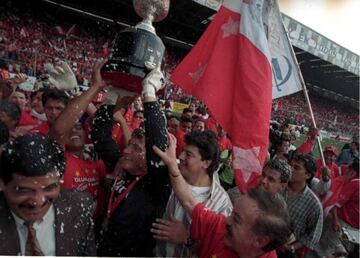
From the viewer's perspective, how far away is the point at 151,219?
1544 mm

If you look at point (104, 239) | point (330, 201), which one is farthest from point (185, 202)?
point (330, 201)

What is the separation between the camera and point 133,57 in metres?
1.51

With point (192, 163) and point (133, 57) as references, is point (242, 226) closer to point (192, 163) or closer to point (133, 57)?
point (192, 163)

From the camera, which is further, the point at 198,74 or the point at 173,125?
the point at 173,125

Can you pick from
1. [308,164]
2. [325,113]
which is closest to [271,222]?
[308,164]

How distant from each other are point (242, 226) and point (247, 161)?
1.97ft

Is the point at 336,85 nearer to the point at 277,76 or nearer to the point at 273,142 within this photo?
the point at 273,142

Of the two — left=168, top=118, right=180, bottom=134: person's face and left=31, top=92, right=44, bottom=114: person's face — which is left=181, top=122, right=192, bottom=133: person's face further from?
left=31, top=92, right=44, bottom=114: person's face

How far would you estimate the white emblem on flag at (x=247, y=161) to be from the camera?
1846 mm

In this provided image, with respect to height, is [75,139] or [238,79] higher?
[238,79]

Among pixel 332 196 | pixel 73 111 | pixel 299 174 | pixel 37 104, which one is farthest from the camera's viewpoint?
pixel 332 196

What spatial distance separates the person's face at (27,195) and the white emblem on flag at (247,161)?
1.09m

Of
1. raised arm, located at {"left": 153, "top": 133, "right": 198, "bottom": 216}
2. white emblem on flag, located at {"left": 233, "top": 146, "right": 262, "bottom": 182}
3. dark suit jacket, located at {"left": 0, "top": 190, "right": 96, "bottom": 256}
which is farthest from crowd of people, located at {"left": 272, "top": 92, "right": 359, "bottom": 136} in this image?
dark suit jacket, located at {"left": 0, "top": 190, "right": 96, "bottom": 256}

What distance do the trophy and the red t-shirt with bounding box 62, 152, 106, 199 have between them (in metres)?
0.47
